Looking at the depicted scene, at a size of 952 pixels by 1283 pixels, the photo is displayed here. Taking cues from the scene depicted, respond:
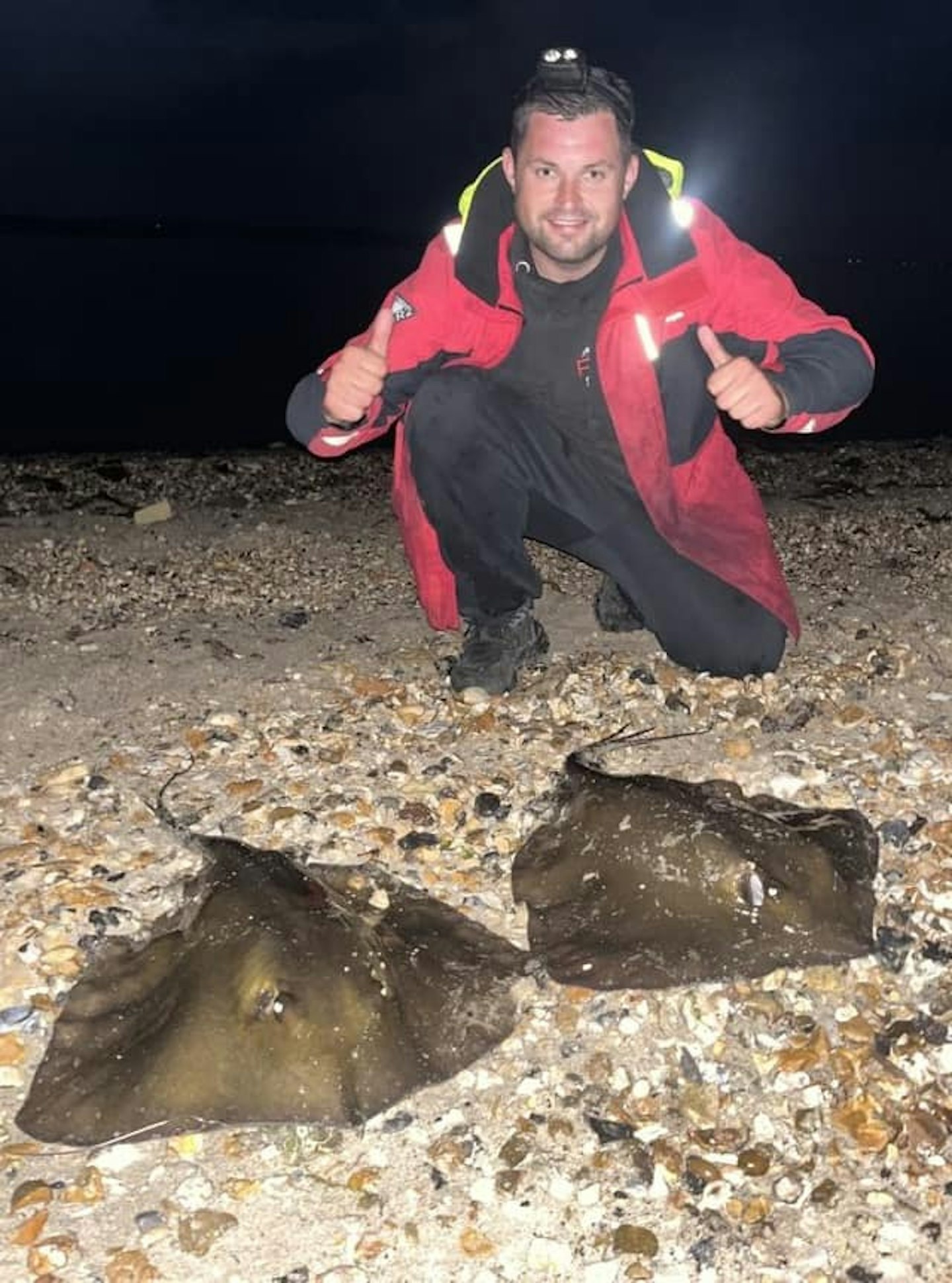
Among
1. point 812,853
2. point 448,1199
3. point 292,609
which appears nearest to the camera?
point 448,1199

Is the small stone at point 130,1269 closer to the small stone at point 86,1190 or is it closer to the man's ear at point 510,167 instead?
the small stone at point 86,1190

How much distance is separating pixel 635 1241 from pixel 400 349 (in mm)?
3267

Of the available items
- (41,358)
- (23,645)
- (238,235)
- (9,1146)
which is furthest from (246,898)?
(238,235)

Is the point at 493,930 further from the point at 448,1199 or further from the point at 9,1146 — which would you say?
the point at 9,1146

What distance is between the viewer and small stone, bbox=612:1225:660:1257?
285cm

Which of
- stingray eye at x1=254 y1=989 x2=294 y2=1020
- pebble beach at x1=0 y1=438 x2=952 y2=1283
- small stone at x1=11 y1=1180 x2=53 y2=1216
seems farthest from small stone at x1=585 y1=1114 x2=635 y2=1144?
small stone at x1=11 y1=1180 x2=53 y2=1216

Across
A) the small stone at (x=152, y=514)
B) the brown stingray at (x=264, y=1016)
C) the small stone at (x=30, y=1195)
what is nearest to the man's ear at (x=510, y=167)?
the brown stingray at (x=264, y=1016)

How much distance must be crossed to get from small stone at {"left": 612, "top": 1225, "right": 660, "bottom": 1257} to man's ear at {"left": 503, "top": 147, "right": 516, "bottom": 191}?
358 cm

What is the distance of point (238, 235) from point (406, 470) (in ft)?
204

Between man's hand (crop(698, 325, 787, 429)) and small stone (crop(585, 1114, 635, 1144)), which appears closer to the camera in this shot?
small stone (crop(585, 1114, 635, 1144))

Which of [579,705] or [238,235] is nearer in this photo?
[579,705]

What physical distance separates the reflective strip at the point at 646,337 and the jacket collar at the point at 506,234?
157 millimetres

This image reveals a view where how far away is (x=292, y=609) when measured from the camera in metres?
6.48

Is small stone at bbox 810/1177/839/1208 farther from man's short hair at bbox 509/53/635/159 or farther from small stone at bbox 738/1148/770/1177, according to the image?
man's short hair at bbox 509/53/635/159
